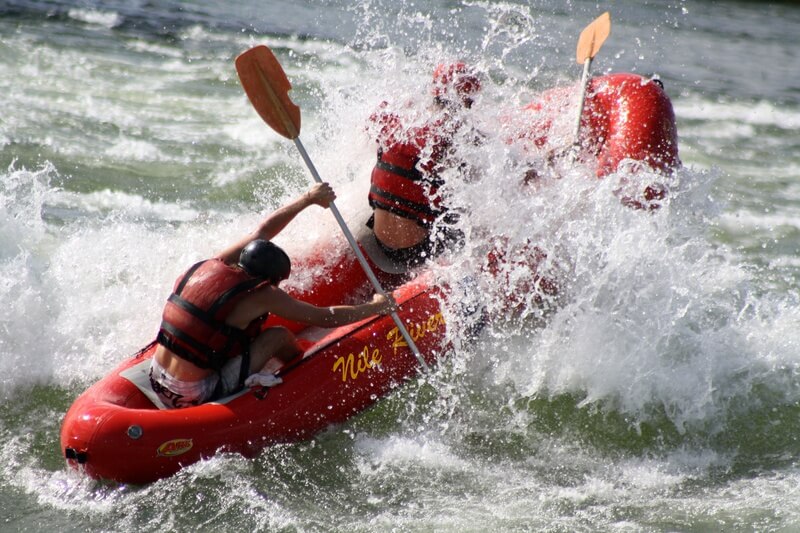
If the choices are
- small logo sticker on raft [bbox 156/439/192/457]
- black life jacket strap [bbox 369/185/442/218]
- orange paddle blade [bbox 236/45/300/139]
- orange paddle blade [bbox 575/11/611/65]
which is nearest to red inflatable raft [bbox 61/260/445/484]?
small logo sticker on raft [bbox 156/439/192/457]

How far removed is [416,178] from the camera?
4.89 meters

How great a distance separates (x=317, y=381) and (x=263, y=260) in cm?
71

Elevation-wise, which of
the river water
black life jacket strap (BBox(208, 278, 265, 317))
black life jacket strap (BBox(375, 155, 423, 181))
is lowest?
the river water

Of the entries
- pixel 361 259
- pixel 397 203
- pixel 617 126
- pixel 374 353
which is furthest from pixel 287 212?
pixel 617 126

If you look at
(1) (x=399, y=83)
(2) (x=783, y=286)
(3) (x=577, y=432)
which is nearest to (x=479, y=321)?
(3) (x=577, y=432)

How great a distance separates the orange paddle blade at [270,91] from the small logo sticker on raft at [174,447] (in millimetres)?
1601

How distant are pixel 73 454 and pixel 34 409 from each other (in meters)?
0.82

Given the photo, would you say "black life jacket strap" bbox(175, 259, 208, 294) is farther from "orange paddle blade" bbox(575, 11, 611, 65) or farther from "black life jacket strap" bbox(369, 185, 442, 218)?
"orange paddle blade" bbox(575, 11, 611, 65)

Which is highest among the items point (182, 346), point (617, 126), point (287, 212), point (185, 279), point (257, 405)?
point (617, 126)

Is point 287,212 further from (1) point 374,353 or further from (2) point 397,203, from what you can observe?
(1) point 374,353

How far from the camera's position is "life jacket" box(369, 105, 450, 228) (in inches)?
192

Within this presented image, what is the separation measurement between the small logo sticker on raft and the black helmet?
2.62 feet

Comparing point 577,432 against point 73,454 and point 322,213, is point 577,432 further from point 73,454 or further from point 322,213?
point 73,454

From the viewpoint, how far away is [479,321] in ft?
15.9
